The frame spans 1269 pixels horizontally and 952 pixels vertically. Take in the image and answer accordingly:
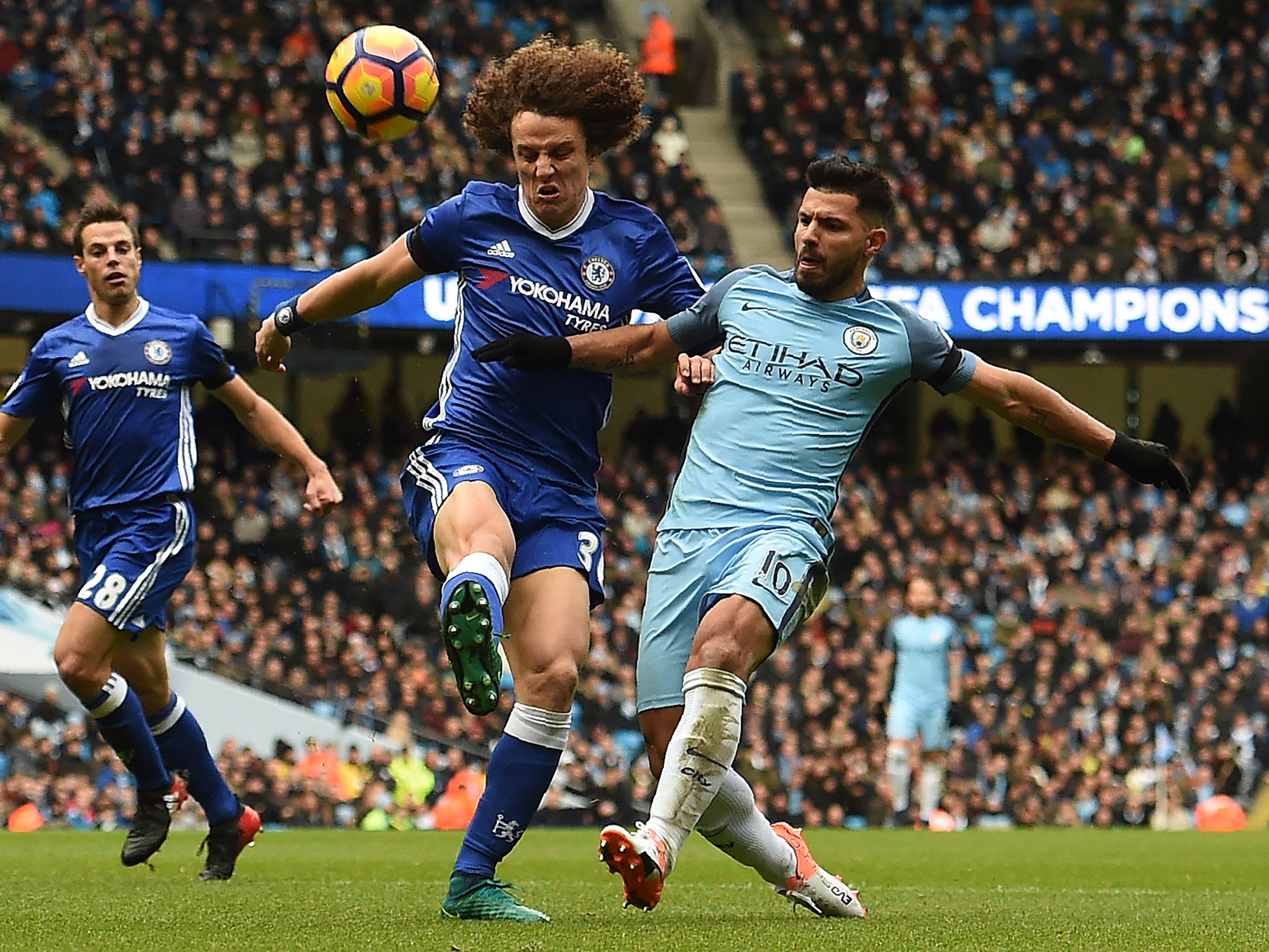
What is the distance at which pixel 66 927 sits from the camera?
5.76 meters

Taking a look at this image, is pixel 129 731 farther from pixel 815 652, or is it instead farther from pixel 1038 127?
pixel 1038 127

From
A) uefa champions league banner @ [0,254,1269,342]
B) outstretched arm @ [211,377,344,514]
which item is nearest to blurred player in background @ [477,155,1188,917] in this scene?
outstretched arm @ [211,377,344,514]

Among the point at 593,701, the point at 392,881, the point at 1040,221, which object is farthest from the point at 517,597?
the point at 1040,221

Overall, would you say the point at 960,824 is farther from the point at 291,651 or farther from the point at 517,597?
the point at 517,597

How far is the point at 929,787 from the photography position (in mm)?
17125

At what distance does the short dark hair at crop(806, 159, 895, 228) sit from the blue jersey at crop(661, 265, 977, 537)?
0.99 feet

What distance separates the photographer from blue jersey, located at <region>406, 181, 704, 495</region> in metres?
6.49

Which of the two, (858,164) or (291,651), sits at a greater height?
(858,164)

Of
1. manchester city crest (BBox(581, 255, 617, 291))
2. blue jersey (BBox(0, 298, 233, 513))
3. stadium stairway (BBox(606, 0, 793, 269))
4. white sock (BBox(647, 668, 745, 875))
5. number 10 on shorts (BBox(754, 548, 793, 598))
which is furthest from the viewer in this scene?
stadium stairway (BBox(606, 0, 793, 269))

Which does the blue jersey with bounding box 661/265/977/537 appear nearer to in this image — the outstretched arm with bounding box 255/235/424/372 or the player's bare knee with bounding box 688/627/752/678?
the player's bare knee with bounding box 688/627/752/678

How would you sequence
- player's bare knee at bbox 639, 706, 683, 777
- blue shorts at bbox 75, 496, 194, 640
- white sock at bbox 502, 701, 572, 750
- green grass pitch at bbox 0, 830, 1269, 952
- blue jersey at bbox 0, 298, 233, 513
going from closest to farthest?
1. green grass pitch at bbox 0, 830, 1269, 952
2. player's bare knee at bbox 639, 706, 683, 777
3. white sock at bbox 502, 701, 572, 750
4. blue shorts at bbox 75, 496, 194, 640
5. blue jersey at bbox 0, 298, 233, 513

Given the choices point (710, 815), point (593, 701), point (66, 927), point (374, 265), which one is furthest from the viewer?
point (593, 701)

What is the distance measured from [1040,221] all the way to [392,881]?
17.4 metres

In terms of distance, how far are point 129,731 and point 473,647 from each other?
3174 mm
